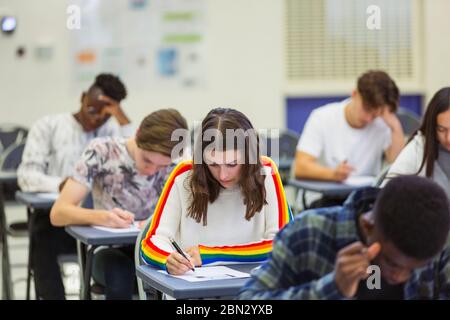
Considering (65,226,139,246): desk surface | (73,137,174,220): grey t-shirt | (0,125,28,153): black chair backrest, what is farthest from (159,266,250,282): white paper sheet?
(0,125,28,153): black chair backrest

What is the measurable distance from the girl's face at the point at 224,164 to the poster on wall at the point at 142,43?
5.05 meters

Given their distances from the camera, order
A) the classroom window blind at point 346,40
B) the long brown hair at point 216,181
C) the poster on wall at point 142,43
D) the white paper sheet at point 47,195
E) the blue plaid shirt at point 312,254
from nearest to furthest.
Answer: the blue plaid shirt at point 312,254
the long brown hair at point 216,181
the white paper sheet at point 47,195
the poster on wall at point 142,43
the classroom window blind at point 346,40

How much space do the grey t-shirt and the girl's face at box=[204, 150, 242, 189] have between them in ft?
3.05

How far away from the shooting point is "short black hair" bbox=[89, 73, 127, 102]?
4.26 m

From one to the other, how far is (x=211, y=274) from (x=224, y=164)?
0.34 m

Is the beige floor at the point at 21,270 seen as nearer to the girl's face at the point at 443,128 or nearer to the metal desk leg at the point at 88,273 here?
the metal desk leg at the point at 88,273

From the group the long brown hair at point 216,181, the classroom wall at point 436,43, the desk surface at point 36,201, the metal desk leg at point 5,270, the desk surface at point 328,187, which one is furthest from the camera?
the classroom wall at point 436,43

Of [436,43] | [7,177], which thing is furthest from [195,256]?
[436,43]

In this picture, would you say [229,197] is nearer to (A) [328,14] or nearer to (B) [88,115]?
A: (B) [88,115]

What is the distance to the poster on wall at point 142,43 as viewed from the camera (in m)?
7.39

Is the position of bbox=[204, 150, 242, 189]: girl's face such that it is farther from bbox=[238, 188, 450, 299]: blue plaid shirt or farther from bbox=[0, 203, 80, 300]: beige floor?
bbox=[0, 203, 80, 300]: beige floor

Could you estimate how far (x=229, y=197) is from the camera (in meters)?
2.61

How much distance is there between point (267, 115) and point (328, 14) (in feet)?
3.68

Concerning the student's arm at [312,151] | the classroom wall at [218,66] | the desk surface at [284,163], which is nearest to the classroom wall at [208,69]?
the classroom wall at [218,66]
